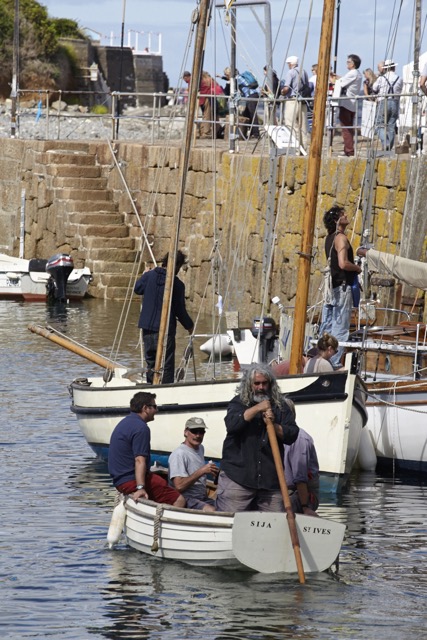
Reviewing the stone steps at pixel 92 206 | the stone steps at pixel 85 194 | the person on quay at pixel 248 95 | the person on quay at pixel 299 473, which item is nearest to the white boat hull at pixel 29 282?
the stone steps at pixel 92 206

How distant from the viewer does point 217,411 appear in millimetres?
12789

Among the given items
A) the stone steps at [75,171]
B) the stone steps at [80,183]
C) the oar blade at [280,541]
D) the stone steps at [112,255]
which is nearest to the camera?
the oar blade at [280,541]

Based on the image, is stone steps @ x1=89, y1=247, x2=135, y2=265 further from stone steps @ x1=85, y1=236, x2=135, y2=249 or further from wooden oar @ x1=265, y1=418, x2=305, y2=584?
wooden oar @ x1=265, y1=418, x2=305, y2=584

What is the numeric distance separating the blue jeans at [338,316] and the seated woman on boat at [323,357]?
3.76 ft

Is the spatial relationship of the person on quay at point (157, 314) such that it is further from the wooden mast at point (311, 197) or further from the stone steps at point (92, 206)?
the stone steps at point (92, 206)

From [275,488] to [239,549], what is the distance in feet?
1.57

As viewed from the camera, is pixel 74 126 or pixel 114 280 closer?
pixel 114 280

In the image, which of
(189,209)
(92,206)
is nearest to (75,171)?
(92,206)

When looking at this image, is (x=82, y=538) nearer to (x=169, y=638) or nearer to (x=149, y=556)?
(x=149, y=556)

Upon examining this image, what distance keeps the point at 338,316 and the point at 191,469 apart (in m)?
3.89

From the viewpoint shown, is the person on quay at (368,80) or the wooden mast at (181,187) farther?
the person on quay at (368,80)

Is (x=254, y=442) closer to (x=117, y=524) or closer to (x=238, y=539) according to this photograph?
(x=238, y=539)

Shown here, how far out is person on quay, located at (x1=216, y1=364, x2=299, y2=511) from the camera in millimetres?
9633

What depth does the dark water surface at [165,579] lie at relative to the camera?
29.7 feet
